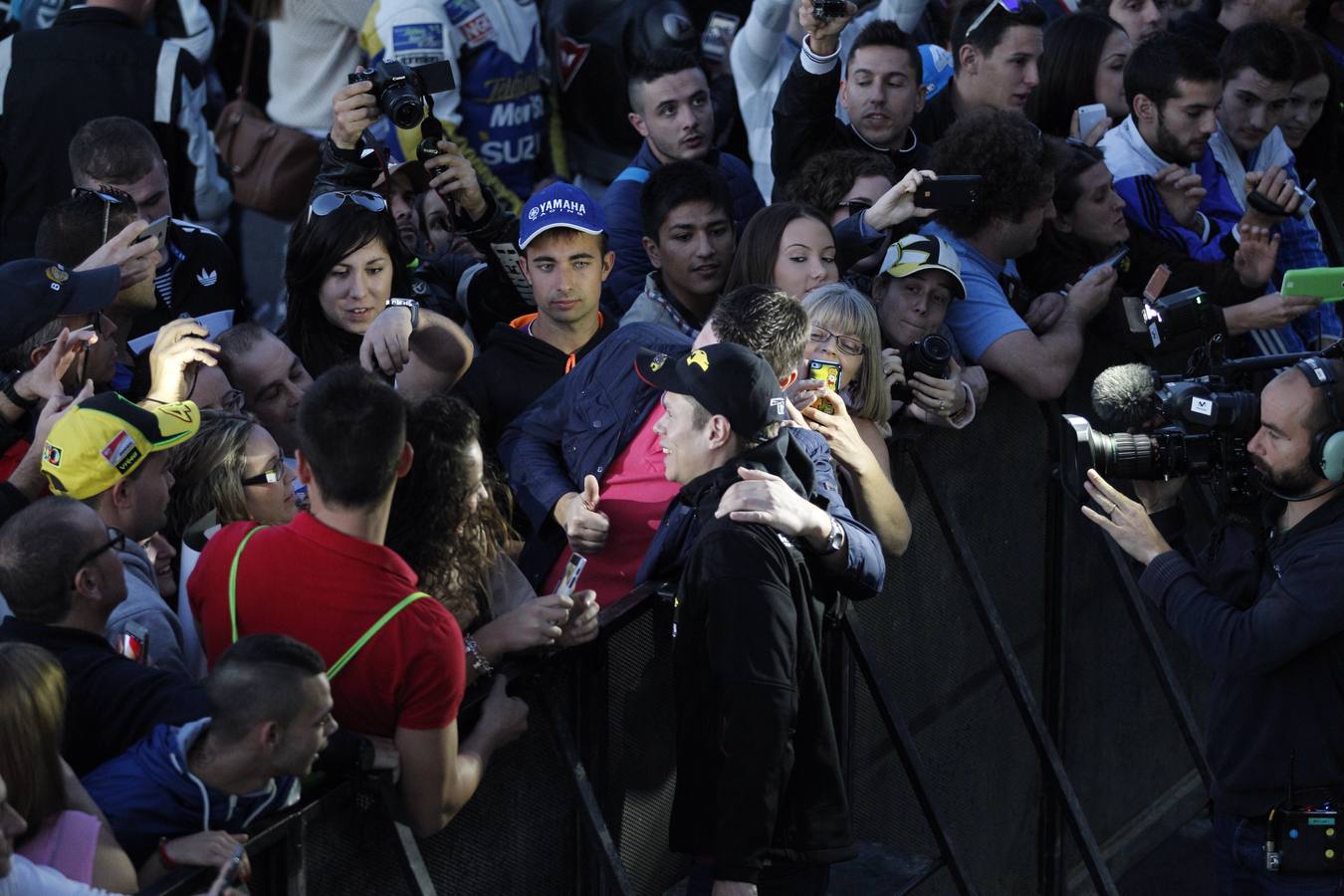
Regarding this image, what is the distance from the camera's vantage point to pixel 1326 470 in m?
4.48

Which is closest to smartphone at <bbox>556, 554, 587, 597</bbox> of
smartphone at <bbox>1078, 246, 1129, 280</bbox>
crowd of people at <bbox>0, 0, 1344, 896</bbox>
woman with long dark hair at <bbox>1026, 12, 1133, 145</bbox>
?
crowd of people at <bbox>0, 0, 1344, 896</bbox>

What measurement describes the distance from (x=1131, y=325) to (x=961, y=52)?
1.73 m

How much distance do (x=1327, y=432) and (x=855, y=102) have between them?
8.16 feet

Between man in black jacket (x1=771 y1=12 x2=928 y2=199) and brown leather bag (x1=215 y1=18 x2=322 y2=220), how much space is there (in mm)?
1837

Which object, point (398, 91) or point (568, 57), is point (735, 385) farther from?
point (568, 57)

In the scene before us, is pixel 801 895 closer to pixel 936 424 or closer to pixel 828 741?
pixel 828 741

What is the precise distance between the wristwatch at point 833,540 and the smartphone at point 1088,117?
369 cm

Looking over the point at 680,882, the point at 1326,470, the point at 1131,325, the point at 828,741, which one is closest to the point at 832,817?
the point at 828,741

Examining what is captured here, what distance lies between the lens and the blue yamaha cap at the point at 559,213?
5152mm

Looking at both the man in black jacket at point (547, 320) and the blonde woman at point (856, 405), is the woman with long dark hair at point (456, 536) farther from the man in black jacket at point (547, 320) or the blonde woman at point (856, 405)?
the man in black jacket at point (547, 320)

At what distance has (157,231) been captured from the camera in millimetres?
4980

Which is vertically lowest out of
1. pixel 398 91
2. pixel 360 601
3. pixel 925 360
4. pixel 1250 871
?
pixel 1250 871

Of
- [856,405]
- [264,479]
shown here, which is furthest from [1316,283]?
[264,479]

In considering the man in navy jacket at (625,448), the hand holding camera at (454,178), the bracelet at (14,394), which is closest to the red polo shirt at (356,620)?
the man in navy jacket at (625,448)
